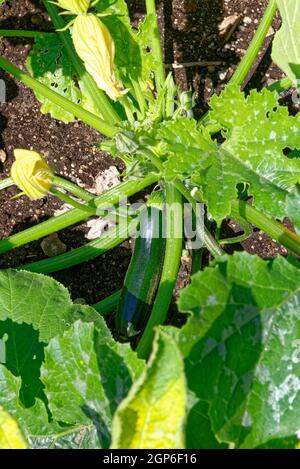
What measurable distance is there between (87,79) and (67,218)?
0.48 meters

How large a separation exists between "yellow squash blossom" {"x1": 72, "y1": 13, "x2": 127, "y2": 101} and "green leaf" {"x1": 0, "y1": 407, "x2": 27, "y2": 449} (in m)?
1.19

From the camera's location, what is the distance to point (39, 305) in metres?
2.16

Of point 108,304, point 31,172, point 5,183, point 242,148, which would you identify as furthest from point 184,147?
point 5,183

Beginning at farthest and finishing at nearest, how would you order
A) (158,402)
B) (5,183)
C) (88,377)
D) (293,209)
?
1. (5,183)
2. (293,209)
3. (88,377)
4. (158,402)

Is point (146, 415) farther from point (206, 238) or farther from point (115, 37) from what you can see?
point (115, 37)

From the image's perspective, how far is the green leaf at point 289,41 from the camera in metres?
2.08

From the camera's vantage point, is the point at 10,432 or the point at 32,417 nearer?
the point at 10,432

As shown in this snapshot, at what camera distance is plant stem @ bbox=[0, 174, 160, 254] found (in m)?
2.43

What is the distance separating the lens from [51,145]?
293 cm

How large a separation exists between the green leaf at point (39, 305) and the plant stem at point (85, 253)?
305 millimetres

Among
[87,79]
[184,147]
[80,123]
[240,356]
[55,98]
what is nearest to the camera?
[240,356]

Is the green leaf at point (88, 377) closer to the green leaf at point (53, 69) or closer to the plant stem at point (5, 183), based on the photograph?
the plant stem at point (5, 183)

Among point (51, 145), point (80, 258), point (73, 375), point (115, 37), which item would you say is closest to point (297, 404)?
point (73, 375)

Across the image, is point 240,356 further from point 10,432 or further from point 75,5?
point 75,5
